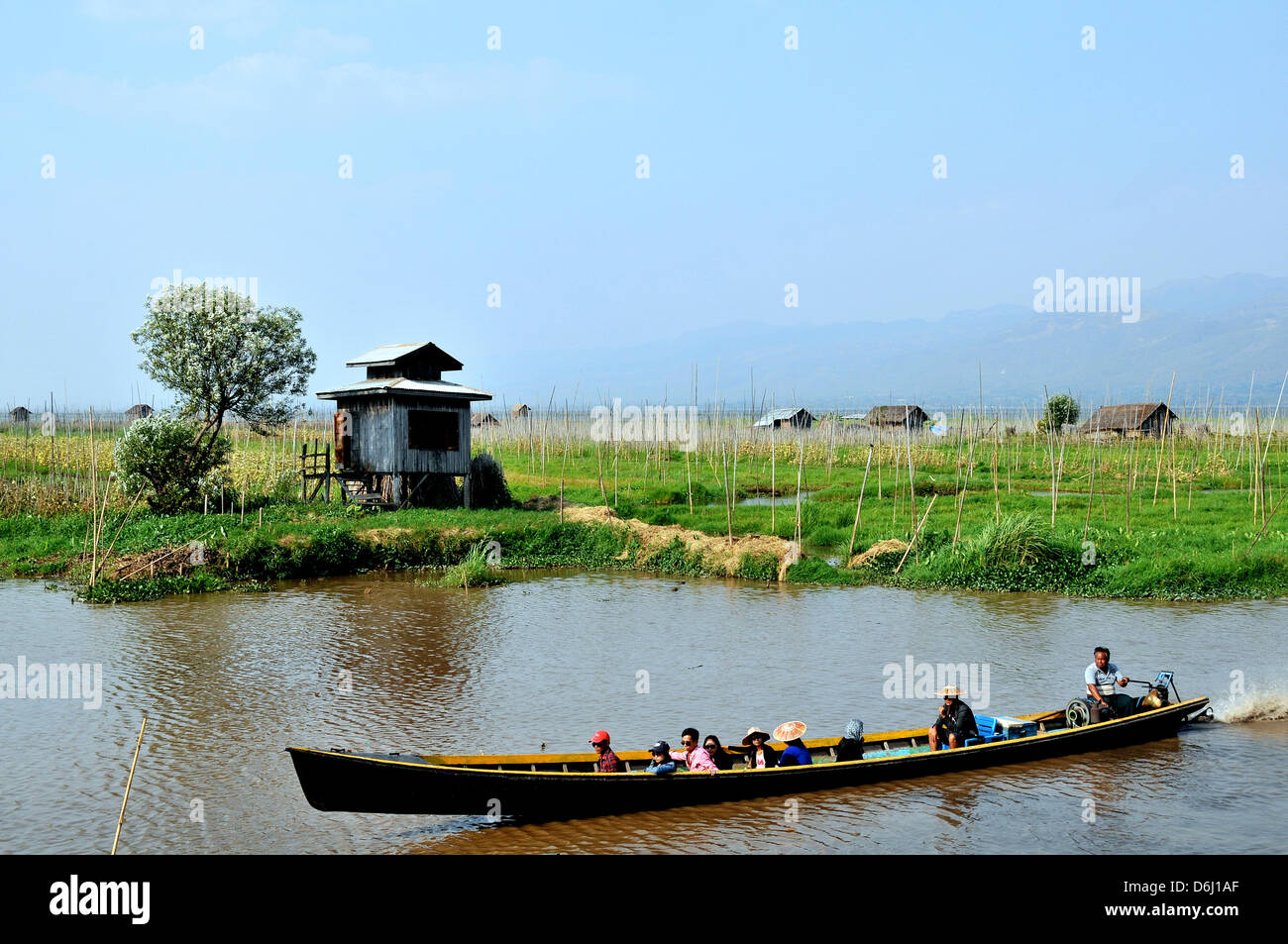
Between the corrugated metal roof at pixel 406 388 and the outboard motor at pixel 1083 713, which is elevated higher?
the corrugated metal roof at pixel 406 388

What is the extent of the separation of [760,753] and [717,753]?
0.48m

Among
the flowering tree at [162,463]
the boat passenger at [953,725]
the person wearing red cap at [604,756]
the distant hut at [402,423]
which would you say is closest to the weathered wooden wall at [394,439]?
the distant hut at [402,423]

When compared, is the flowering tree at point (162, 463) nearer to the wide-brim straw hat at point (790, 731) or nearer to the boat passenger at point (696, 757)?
the boat passenger at point (696, 757)

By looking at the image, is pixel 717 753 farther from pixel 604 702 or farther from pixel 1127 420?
pixel 1127 420

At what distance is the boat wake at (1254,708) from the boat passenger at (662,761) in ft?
27.9

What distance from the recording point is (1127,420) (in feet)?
177

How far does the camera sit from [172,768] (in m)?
12.3

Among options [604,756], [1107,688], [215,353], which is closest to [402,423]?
[215,353]

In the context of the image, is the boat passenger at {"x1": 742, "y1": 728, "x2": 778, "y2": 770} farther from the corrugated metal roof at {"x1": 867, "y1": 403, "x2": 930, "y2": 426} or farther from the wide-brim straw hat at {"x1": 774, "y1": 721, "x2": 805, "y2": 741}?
the corrugated metal roof at {"x1": 867, "y1": 403, "x2": 930, "y2": 426}

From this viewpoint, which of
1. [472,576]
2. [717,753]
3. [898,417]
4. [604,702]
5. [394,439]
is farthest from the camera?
[898,417]

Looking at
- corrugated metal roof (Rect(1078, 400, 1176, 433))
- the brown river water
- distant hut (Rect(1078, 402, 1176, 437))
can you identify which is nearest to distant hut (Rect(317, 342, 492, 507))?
the brown river water

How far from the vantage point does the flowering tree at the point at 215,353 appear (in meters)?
30.4

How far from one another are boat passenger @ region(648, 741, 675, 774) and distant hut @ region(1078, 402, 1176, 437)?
46.8 m

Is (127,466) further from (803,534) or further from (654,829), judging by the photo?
(654,829)
